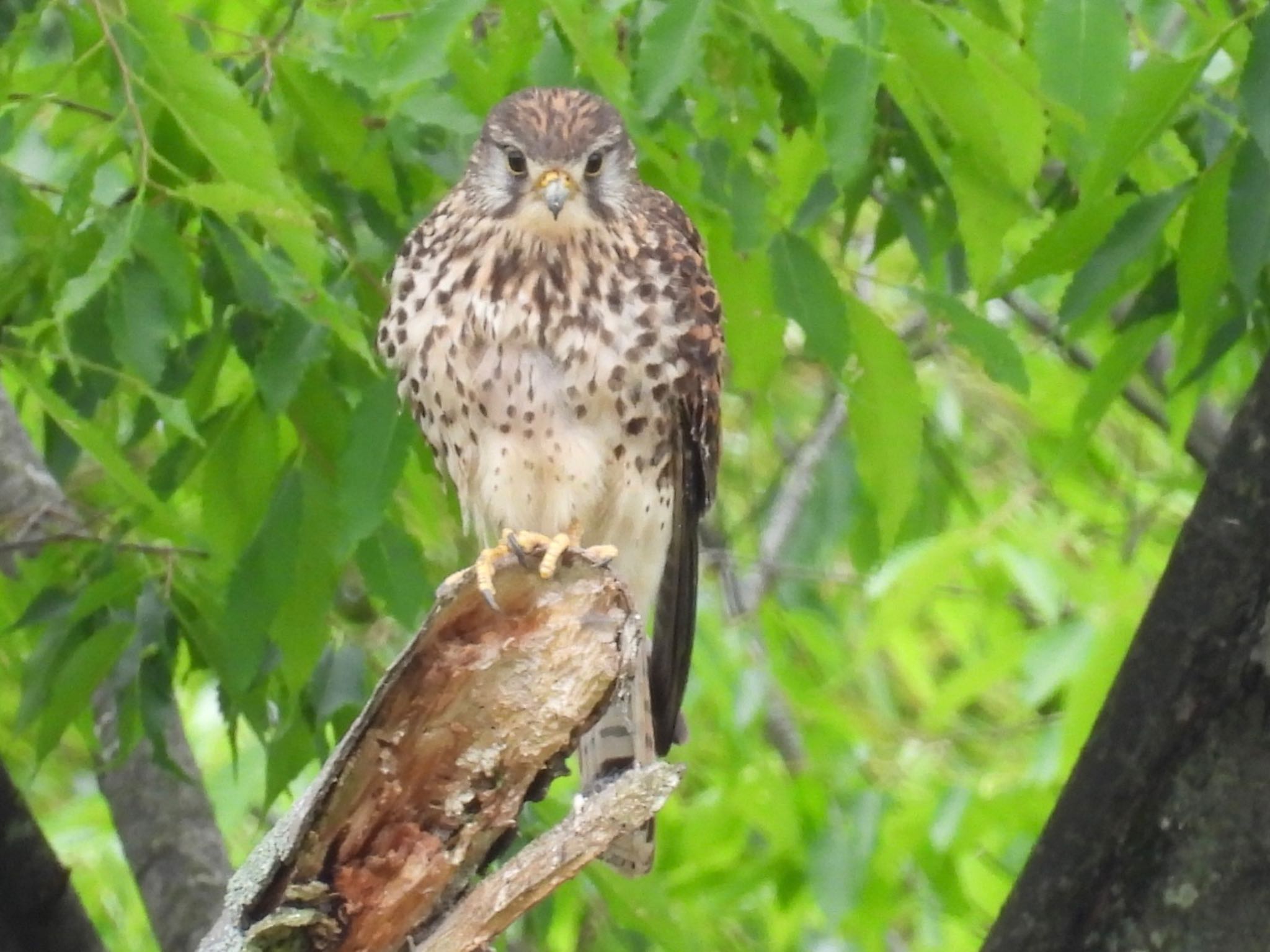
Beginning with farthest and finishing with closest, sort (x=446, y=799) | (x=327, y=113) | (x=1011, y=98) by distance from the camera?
(x=327, y=113)
(x=1011, y=98)
(x=446, y=799)

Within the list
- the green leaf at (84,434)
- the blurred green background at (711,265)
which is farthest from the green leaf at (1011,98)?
the green leaf at (84,434)

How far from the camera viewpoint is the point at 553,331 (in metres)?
3.10

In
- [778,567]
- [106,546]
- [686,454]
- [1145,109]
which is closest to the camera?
[1145,109]

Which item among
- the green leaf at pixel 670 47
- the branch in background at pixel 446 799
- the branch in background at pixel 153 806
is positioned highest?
the green leaf at pixel 670 47

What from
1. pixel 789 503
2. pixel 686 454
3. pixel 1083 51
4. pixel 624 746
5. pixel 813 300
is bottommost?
pixel 789 503

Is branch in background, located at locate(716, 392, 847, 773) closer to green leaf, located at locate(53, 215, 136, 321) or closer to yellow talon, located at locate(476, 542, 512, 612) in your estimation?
yellow talon, located at locate(476, 542, 512, 612)

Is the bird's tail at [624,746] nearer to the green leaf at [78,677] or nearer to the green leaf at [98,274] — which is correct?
the green leaf at [78,677]

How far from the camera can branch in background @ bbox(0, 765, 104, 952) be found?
9.62 ft

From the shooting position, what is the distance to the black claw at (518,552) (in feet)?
7.97

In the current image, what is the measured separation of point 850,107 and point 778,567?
9.85 ft

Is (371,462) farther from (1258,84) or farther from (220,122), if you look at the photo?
(1258,84)

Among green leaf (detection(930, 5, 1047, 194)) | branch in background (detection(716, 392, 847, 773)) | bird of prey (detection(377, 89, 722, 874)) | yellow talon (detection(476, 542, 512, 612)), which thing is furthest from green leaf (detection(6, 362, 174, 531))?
branch in background (detection(716, 392, 847, 773))

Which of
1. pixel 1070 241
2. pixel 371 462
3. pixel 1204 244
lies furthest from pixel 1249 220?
pixel 371 462

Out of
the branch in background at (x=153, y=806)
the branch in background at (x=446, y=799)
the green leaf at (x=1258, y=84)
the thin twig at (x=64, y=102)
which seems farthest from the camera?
the branch in background at (x=153, y=806)
